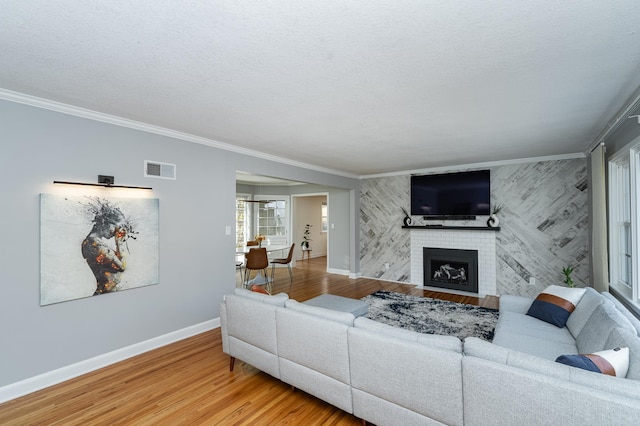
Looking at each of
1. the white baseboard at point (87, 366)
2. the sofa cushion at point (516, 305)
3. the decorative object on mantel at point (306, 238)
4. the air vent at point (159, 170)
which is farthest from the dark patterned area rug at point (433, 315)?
the decorative object on mantel at point (306, 238)

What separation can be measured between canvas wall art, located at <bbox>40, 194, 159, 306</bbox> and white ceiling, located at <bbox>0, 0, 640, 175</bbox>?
976 mm

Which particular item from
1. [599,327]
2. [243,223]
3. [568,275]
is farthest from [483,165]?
[243,223]

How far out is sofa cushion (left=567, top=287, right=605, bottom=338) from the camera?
96.1 inches

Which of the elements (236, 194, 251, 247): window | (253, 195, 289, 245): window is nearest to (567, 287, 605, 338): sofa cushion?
(253, 195, 289, 245): window

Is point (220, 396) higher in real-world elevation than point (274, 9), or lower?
lower

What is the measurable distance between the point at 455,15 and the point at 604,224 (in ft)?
11.1

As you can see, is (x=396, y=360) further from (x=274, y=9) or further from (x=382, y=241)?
(x=382, y=241)

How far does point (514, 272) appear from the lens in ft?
17.5

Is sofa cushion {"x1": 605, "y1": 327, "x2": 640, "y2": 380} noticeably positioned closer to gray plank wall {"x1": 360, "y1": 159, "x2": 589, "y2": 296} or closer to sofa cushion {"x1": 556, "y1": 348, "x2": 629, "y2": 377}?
sofa cushion {"x1": 556, "y1": 348, "x2": 629, "y2": 377}

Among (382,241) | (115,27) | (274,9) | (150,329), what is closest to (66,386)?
(150,329)

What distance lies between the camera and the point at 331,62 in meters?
1.97

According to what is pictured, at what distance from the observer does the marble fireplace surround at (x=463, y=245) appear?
5559mm

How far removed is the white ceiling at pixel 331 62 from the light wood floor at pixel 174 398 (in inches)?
101

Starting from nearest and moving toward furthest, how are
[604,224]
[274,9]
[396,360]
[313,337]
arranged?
[274,9], [396,360], [313,337], [604,224]
